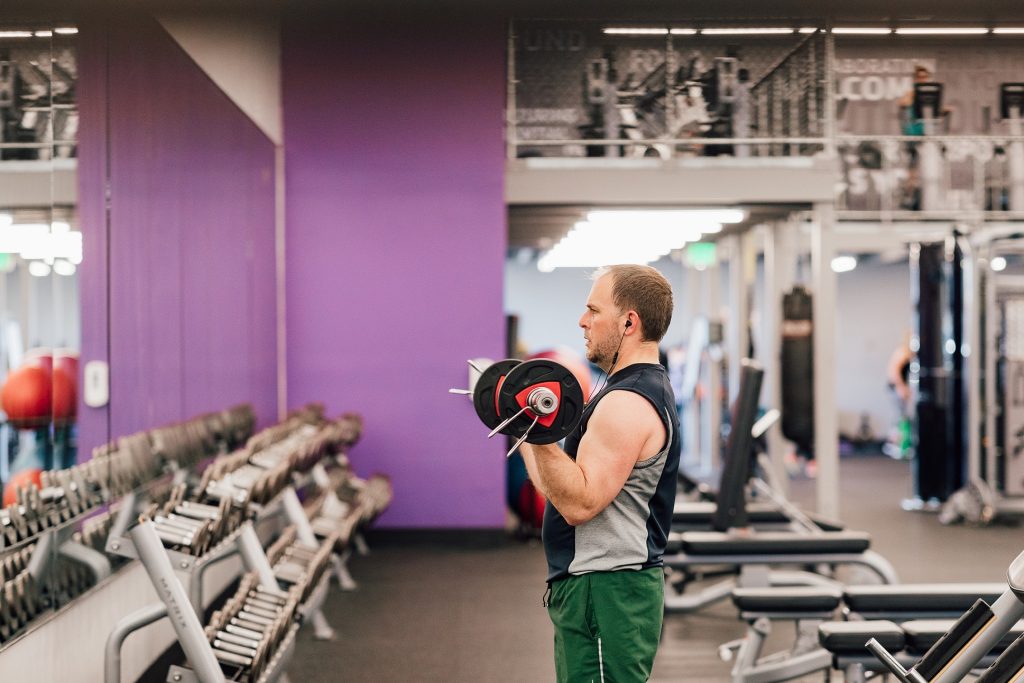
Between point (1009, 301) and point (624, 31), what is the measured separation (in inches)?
135

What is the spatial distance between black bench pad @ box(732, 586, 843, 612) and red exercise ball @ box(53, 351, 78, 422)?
7.06 feet

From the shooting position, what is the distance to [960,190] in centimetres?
776

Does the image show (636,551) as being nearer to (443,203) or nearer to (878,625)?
(878,625)

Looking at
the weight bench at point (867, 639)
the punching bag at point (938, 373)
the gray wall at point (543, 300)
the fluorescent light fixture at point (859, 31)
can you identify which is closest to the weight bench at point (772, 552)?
the weight bench at point (867, 639)

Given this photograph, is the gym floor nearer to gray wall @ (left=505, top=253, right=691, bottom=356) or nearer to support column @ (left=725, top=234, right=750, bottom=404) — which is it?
support column @ (left=725, top=234, right=750, bottom=404)

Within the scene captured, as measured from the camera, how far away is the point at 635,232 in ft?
24.7

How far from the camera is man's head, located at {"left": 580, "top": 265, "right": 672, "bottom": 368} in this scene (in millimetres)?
1717

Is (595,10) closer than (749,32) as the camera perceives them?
Yes

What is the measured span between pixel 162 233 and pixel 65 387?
108 cm

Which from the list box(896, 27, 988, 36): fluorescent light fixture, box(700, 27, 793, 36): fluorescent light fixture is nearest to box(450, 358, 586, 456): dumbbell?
box(700, 27, 793, 36): fluorescent light fixture

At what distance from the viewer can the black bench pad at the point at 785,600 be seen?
309cm

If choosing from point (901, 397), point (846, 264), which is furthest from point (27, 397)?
point (846, 264)

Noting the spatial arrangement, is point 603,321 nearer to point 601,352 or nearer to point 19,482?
point 601,352

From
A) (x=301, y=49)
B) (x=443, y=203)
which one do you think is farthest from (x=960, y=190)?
(x=301, y=49)
